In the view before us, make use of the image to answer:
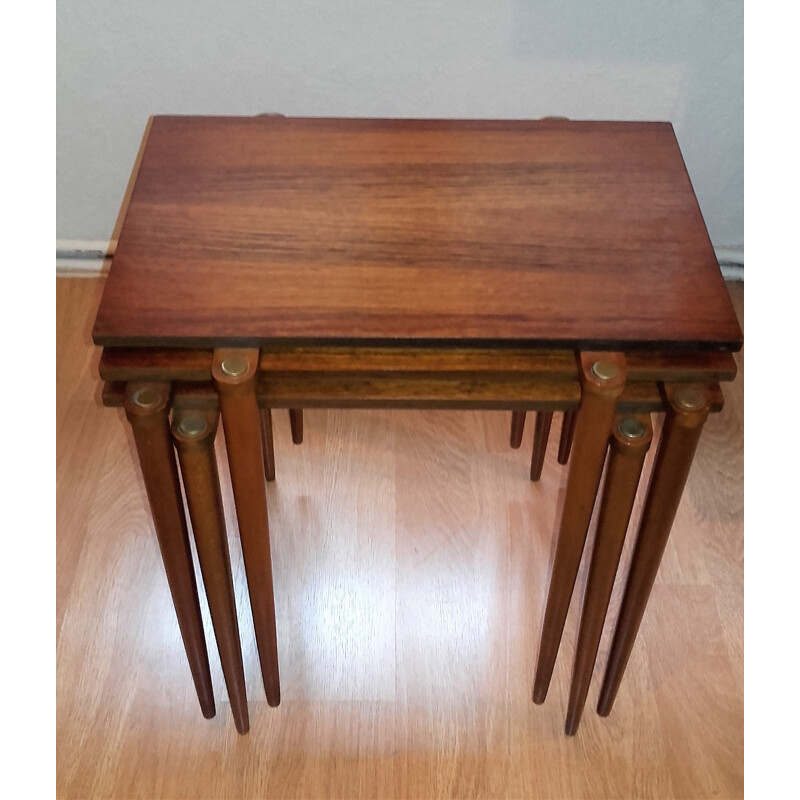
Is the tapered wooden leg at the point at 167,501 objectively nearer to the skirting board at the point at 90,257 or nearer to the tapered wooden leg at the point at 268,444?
the tapered wooden leg at the point at 268,444

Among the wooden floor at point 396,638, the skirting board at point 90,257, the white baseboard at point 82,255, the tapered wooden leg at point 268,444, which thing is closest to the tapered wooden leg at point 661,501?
the wooden floor at point 396,638

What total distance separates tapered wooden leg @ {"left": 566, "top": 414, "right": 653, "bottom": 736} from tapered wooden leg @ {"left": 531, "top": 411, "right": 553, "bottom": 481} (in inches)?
15.2

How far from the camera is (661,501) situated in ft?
3.06

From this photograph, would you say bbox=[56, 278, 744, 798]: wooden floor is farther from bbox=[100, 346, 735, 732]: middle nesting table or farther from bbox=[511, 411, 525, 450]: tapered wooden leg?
bbox=[100, 346, 735, 732]: middle nesting table

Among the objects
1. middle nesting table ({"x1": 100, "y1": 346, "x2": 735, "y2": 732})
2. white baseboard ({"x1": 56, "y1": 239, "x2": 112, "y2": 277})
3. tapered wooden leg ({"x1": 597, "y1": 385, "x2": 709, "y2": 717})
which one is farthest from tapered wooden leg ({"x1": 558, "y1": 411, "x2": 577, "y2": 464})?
white baseboard ({"x1": 56, "y1": 239, "x2": 112, "y2": 277})

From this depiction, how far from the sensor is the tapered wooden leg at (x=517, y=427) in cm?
150

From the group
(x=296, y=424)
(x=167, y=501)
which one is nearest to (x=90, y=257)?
(x=296, y=424)

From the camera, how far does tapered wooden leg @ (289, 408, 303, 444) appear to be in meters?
1.50

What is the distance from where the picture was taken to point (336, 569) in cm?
139

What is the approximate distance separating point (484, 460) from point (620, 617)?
1.65 ft

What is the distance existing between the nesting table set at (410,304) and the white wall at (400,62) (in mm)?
550

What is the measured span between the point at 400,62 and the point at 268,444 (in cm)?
69

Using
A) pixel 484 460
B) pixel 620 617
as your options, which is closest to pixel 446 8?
pixel 484 460

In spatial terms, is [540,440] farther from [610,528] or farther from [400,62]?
[400,62]
